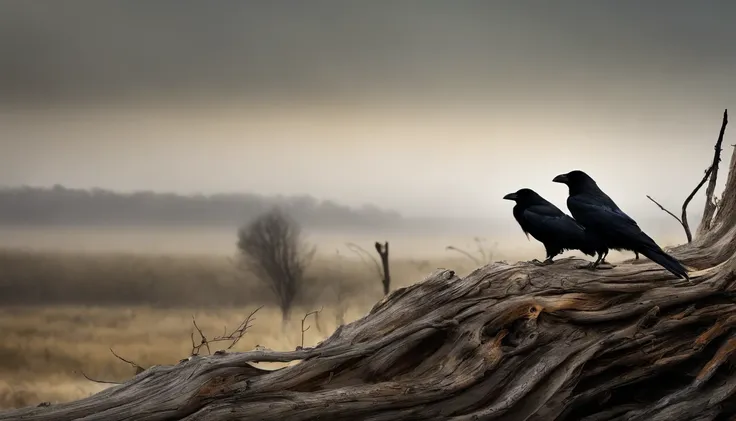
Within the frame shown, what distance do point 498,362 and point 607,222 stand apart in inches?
48.1

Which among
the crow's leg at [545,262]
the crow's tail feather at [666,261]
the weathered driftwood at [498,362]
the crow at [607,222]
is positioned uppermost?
the crow at [607,222]

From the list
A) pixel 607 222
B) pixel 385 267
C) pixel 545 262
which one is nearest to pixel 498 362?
pixel 545 262

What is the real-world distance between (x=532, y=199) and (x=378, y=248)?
2.35 m

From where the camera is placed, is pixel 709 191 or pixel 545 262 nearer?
pixel 545 262

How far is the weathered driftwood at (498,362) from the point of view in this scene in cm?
517

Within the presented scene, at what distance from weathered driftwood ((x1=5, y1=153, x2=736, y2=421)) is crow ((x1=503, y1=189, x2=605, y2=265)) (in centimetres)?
20

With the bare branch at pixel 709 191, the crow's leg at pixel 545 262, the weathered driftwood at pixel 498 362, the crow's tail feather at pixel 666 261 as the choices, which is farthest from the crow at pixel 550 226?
the bare branch at pixel 709 191

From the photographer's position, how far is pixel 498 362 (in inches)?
214

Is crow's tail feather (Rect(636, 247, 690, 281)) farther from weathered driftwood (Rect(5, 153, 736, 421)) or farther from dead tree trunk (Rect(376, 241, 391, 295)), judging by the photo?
dead tree trunk (Rect(376, 241, 391, 295))

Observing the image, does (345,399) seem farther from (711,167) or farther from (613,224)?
(711,167)

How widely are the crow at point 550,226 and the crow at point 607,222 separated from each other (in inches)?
2.7

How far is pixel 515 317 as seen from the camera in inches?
221

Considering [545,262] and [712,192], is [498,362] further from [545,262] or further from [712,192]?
[712,192]

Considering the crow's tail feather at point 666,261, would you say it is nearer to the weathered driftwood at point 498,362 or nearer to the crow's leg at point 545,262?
the weathered driftwood at point 498,362
